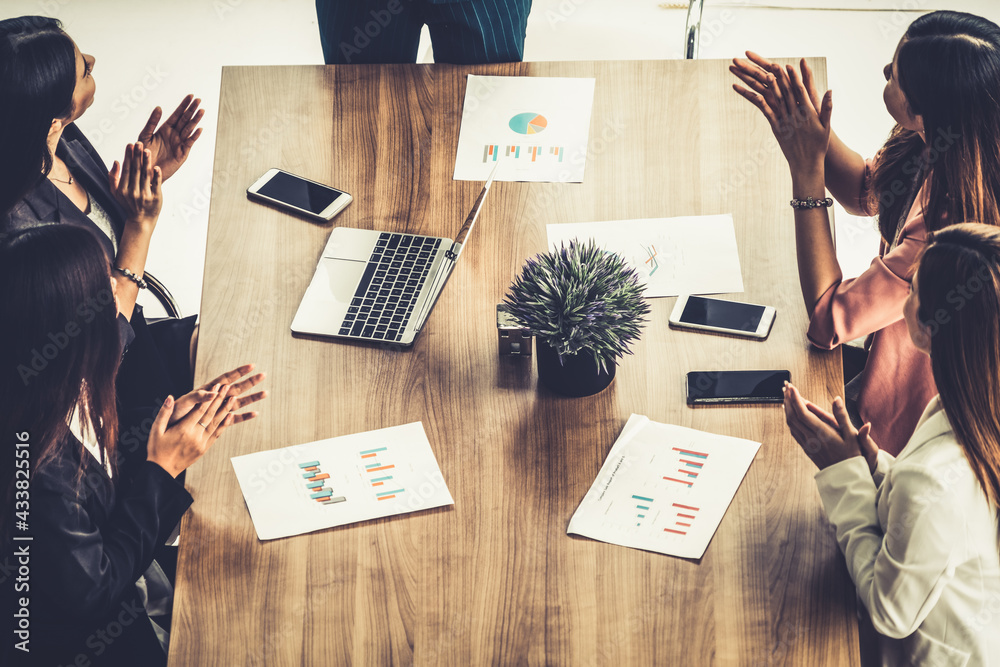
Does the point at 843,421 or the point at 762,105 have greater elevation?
the point at 762,105

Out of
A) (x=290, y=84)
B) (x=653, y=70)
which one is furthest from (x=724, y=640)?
(x=290, y=84)

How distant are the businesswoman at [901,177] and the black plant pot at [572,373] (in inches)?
15.0

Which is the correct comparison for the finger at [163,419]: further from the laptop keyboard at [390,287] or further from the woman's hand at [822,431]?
the woman's hand at [822,431]

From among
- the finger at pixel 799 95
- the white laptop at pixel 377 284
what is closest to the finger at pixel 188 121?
the white laptop at pixel 377 284

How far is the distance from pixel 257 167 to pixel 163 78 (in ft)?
5.92

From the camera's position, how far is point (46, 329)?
1302mm

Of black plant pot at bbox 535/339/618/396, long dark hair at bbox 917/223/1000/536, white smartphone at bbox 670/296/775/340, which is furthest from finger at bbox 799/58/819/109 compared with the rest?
black plant pot at bbox 535/339/618/396

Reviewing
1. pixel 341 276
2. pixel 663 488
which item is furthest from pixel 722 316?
pixel 341 276

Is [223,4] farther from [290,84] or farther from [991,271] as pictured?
[991,271]

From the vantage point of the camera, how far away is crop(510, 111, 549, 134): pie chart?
1928mm

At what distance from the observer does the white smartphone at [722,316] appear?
159 centimetres

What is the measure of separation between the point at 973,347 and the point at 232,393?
44.1 inches

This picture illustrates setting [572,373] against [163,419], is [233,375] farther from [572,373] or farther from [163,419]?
[572,373]

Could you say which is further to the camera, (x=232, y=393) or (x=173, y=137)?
(x=173, y=137)
